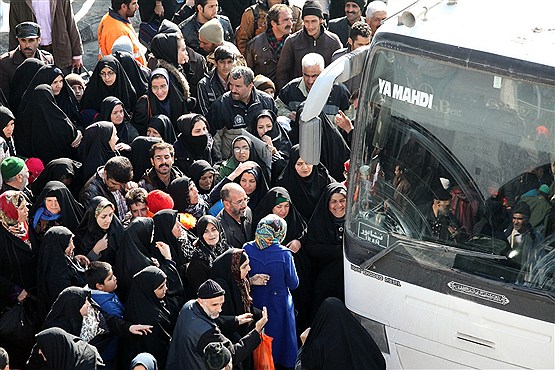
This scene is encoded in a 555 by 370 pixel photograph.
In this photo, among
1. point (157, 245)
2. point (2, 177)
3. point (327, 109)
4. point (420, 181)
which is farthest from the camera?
→ point (327, 109)

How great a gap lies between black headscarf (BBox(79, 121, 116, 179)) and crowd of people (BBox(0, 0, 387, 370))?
1cm

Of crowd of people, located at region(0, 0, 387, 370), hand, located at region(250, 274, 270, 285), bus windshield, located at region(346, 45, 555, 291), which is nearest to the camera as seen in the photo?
bus windshield, located at region(346, 45, 555, 291)

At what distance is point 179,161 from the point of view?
924 centimetres

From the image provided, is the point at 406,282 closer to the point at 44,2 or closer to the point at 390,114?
the point at 390,114

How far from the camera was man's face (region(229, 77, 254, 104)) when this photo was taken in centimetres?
960

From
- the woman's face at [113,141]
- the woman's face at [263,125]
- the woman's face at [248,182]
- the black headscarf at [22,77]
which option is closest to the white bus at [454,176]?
the woman's face at [248,182]

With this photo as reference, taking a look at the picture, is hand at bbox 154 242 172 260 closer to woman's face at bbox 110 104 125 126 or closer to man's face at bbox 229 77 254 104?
woman's face at bbox 110 104 125 126

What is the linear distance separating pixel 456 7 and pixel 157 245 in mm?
2629

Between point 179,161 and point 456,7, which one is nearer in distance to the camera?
point 456,7

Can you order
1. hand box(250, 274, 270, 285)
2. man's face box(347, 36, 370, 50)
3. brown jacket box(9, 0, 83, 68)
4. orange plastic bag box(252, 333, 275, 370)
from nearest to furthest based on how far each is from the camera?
orange plastic bag box(252, 333, 275, 370), hand box(250, 274, 270, 285), man's face box(347, 36, 370, 50), brown jacket box(9, 0, 83, 68)

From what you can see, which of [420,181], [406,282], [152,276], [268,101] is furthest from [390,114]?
[268,101]

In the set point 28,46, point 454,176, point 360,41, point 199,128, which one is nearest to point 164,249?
point 199,128

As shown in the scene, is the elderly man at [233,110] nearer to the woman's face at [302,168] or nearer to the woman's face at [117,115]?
the woman's face at [117,115]

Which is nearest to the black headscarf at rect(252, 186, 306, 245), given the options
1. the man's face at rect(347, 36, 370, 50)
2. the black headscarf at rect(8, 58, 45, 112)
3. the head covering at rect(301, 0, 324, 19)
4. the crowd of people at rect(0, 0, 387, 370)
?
the crowd of people at rect(0, 0, 387, 370)
